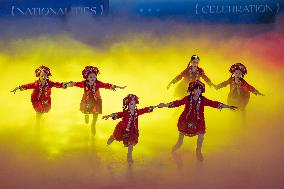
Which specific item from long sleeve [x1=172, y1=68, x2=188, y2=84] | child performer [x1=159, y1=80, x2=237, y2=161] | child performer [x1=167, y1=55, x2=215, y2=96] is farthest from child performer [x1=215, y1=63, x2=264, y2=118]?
child performer [x1=159, y1=80, x2=237, y2=161]

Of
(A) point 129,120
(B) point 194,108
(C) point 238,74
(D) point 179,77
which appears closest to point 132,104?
(A) point 129,120

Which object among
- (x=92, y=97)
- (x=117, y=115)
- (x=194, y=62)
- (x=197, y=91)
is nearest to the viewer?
(x=117, y=115)

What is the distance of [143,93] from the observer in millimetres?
11219

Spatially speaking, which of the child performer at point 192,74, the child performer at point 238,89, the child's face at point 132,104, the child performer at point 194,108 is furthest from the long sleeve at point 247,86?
the child's face at point 132,104

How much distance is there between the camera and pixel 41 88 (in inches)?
372

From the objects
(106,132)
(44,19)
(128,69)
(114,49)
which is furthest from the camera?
(44,19)

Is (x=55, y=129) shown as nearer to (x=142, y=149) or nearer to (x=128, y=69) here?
(x=142, y=149)

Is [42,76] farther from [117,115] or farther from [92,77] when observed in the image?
[117,115]

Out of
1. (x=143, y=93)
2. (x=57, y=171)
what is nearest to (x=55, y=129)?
(x=57, y=171)

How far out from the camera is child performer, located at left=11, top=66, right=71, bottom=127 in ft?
30.8

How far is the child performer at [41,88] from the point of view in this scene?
30.8 ft

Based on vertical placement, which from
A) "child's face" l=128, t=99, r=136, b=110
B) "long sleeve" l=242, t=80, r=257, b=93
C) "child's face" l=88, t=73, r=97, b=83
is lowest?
"child's face" l=128, t=99, r=136, b=110

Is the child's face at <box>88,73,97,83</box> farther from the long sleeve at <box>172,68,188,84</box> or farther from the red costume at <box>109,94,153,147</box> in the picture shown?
the long sleeve at <box>172,68,188,84</box>

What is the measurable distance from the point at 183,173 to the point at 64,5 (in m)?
8.47
